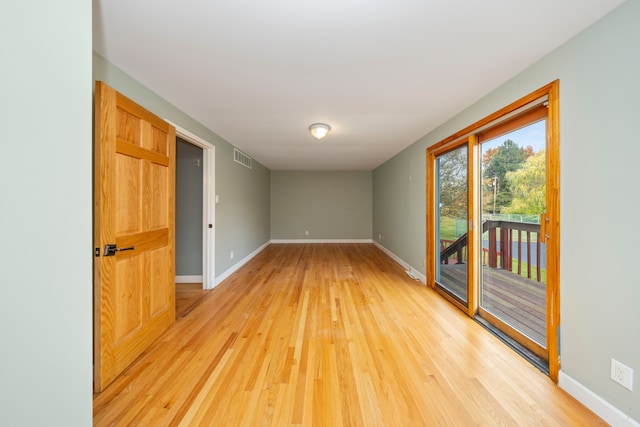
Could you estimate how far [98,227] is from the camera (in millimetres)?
1562

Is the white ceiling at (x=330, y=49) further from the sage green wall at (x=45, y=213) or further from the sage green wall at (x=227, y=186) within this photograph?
the sage green wall at (x=45, y=213)

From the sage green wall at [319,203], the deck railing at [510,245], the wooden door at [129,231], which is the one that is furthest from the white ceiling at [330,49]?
the sage green wall at [319,203]

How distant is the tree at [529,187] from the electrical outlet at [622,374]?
1107 mm

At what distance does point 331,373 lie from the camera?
5.51 feet

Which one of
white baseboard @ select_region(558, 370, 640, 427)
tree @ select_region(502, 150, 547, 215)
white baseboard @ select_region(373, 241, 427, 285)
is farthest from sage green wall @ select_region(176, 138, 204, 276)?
white baseboard @ select_region(558, 370, 640, 427)

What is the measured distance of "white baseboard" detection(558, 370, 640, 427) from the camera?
1260 millimetres

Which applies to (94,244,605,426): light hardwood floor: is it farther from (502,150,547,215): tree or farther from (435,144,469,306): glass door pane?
(502,150,547,215): tree

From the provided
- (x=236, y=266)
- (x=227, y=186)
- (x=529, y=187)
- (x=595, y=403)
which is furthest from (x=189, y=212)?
(x=595, y=403)

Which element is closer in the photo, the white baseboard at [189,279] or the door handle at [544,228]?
the door handle at [544,228]

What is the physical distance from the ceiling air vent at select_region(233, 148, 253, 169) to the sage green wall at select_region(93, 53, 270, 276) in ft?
0.35

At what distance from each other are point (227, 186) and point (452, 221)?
360 cm

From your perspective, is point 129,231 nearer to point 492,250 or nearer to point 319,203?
point 492,250

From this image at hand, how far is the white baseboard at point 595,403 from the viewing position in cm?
126

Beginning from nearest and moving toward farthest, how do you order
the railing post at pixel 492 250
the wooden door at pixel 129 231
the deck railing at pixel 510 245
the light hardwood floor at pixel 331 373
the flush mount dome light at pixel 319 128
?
1. the light hardwood floor at pixel 331 373
2. the wooden door at pixel 129 231
3. the deck railing at pixel 510 245
4. the railing post at pixel 492 250
5. the flush mount dome light at pixel 319 128
